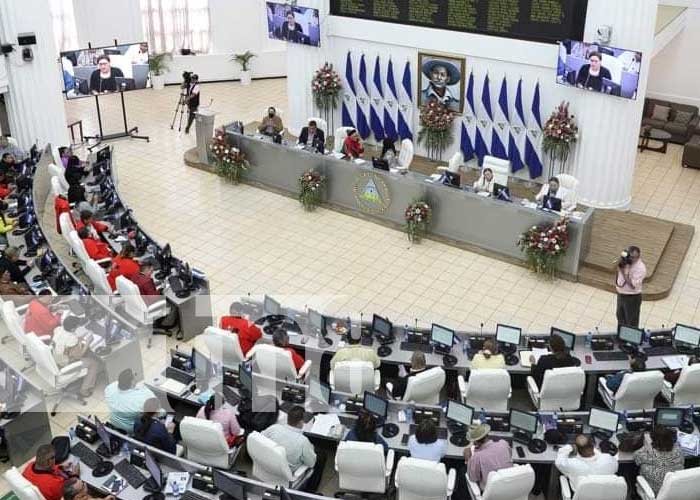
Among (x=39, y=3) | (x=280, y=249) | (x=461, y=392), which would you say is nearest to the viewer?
(x=461, y=392)

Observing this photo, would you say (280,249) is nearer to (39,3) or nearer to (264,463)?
(264,463)

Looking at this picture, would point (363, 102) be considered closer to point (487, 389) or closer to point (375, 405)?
point (487, 389)

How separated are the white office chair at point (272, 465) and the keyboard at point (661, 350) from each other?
4.52 meters

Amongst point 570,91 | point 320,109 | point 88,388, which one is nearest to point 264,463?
point 88,388

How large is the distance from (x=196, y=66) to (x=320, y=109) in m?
6.76

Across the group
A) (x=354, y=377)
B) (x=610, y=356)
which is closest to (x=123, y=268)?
(x=354, y=377)

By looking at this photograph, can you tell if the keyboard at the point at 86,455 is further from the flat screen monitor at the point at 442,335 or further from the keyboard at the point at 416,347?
the flat screen monitor at the point at 442,335

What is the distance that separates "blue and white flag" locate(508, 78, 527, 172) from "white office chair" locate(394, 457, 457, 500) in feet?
30.7

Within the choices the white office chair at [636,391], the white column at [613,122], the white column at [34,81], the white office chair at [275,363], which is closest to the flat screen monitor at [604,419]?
the white office chair at [636,391]

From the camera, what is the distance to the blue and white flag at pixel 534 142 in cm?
1516

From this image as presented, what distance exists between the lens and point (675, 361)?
950 cm

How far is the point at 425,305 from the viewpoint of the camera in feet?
40.7

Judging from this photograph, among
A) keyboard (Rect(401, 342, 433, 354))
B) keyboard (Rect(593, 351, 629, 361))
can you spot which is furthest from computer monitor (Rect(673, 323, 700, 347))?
keyboard (Rect(401, 342, 433, 354))

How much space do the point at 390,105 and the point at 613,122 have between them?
509 cm
